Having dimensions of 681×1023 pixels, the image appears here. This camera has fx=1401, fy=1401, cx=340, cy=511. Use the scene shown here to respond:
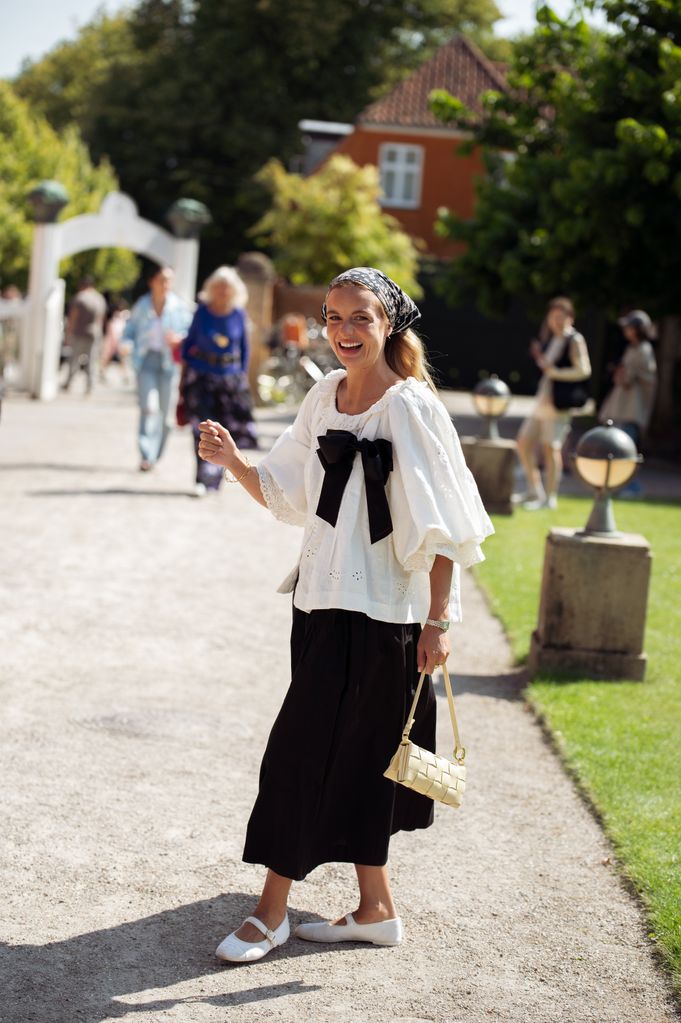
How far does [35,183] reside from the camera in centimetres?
4138

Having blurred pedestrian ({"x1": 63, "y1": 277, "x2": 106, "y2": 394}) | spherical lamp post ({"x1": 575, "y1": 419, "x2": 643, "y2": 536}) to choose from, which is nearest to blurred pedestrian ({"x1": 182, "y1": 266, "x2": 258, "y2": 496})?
spherical lamp post ({"x1": 575, "y1": 419, "x2": 643, "y2": 536})

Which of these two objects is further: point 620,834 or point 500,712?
point 500,712

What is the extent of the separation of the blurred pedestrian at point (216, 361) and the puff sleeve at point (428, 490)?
320 inches

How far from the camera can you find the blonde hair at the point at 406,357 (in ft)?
13.5

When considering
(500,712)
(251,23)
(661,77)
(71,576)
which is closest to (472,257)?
(661,77)

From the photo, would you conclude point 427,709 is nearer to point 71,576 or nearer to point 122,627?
point 122,627

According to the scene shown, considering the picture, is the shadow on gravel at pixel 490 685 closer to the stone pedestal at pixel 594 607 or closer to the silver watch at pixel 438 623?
the stone pedestal at pixel 594 607

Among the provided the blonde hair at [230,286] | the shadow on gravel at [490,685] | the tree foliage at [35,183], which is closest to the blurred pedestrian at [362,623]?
the shadow on gravel at [490,685]

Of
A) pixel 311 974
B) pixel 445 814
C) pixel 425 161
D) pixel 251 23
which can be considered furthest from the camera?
pixel 251 23

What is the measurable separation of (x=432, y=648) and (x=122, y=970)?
3.89ft

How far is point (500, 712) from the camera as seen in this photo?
6.59 metres

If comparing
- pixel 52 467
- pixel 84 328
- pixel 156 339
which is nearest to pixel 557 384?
pixel 156 339

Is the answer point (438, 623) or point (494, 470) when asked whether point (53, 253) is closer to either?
point (494, 470)

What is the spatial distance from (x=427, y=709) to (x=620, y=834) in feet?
3.94
